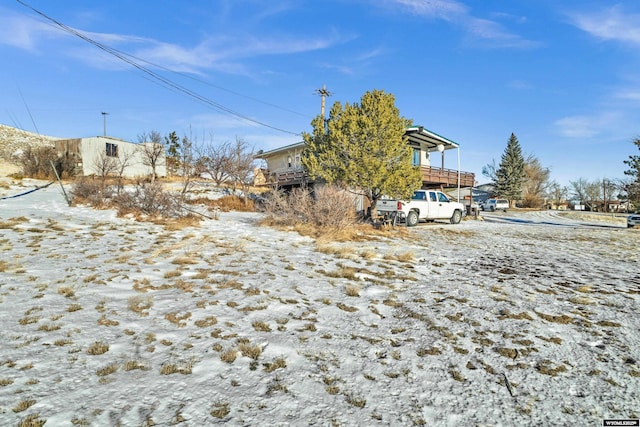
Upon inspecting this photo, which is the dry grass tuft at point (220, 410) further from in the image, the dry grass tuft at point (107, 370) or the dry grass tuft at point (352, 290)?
the dry grass tuft at point (352, 290)

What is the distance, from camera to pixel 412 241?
37.6ft

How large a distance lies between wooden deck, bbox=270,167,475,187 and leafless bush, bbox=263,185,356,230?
8827mm

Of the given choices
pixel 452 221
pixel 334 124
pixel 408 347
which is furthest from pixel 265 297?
pixel 452 221

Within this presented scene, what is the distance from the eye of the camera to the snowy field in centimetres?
274

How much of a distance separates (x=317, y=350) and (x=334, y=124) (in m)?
13.3

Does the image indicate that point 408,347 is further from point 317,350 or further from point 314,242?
point 314,242

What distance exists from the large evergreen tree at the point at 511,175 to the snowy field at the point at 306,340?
50.7 m

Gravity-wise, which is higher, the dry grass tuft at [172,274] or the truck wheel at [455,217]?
the truck wheel at [455,217]

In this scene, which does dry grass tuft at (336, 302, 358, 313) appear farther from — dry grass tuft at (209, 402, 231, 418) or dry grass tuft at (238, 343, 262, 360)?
dry grass tuft at (209, 402, 231, 418)

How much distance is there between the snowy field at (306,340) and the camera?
2.74m

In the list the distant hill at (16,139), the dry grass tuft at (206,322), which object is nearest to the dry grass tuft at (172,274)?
the dry grass tuft at (206,322)

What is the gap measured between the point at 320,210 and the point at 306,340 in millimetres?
8783

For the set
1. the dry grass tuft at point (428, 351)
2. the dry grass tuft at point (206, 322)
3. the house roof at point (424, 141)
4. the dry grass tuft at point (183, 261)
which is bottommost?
the dry grass tuft at point (428, 351)

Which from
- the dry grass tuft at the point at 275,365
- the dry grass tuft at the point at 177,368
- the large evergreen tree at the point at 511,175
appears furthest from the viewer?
the large evergreen tree at the point at 511,175
